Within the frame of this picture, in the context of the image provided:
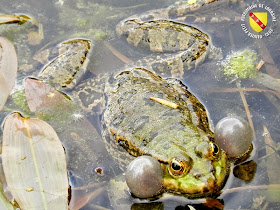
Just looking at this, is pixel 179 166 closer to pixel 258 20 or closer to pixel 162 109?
pixel 162 109

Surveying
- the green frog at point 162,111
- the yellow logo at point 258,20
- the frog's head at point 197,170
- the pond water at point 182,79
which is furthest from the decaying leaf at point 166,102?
the yellow logo at point 258,20

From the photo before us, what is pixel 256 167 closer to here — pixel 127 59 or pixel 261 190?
pixel 261 190

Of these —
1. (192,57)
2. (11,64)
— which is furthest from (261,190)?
(11,64)

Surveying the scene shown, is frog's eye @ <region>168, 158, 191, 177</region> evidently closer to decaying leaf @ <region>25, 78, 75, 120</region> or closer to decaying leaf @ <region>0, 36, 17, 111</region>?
decaying leaf @ <region>25, 78, 75, 120</region>

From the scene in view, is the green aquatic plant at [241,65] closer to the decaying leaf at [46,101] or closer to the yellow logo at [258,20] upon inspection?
the yellow logo at [258,20]

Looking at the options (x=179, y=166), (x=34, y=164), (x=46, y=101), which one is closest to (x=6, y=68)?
(x=46, y=101)

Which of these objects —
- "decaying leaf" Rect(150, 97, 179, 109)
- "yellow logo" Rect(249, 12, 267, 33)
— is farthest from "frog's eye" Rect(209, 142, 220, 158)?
"yellow logo" Rect(249, 12, 267, 33)
